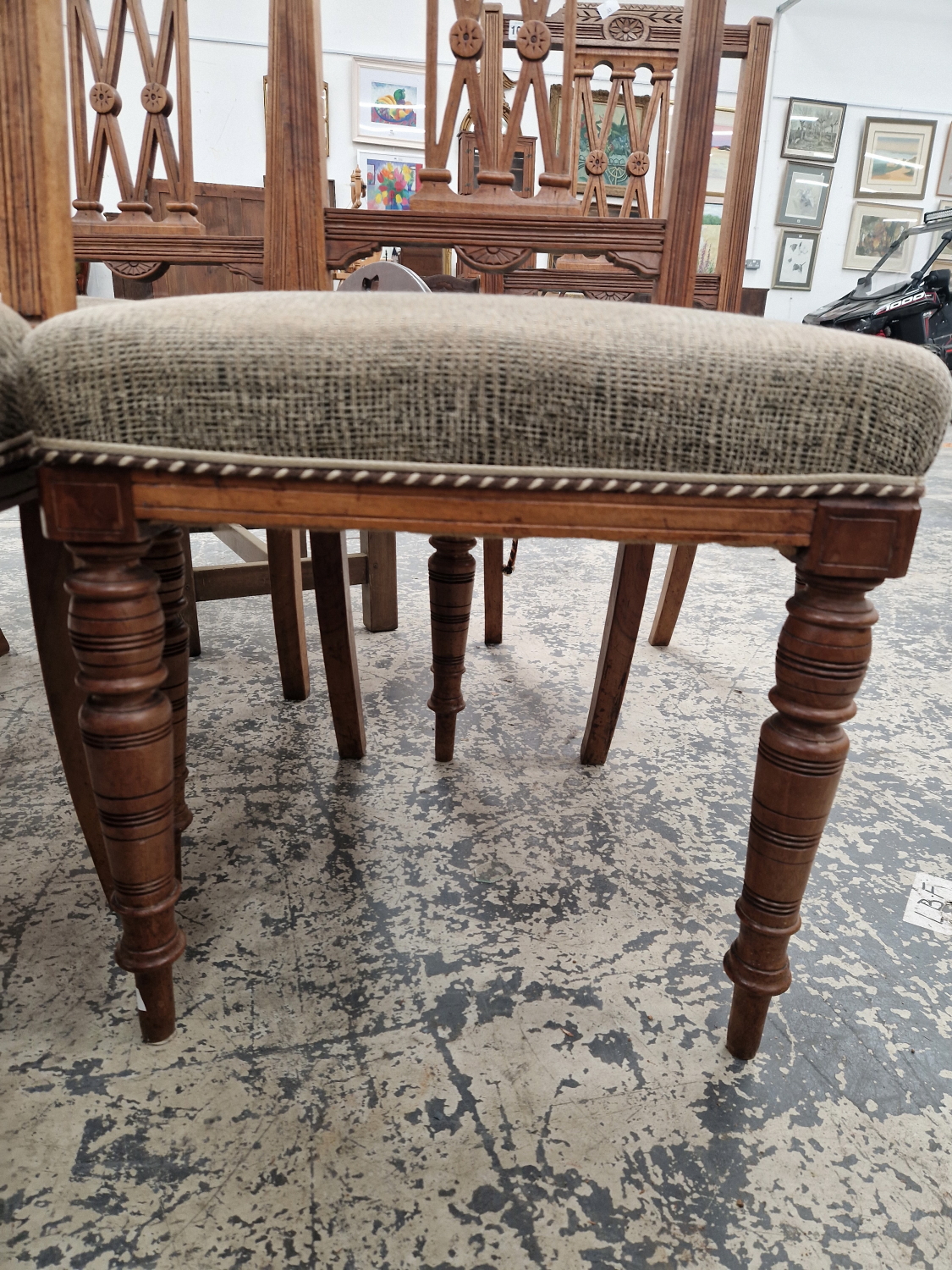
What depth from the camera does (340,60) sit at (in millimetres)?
5906

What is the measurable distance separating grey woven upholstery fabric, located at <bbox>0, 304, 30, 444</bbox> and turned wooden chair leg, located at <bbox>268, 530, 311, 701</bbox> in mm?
579

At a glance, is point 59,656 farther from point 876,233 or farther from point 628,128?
point 876,233

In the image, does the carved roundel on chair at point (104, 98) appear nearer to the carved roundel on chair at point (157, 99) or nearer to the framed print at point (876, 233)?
the carved roundel on chair at point (157, 99)

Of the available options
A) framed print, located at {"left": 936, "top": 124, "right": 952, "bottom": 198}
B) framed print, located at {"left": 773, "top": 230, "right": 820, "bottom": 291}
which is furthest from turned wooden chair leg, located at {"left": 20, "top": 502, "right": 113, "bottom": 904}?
framed print, located at {"left": 936, "top": 124, "right": 952, "bottom": 198}

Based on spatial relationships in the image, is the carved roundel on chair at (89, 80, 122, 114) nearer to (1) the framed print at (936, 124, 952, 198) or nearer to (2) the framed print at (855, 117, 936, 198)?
(2) the framed print at (855, 117, 936, 198)

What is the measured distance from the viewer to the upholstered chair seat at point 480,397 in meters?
0.46

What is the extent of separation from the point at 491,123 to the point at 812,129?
25.7 ft

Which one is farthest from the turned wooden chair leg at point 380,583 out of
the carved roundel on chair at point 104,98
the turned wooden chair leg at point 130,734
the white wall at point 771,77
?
the white wall at point 771,77

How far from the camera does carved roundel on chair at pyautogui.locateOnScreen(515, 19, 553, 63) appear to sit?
782 mm

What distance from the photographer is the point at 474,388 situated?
46 centimetres

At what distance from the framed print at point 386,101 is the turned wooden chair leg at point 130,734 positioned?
6.60 m

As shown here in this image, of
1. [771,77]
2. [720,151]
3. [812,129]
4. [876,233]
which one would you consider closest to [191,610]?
[720,151]

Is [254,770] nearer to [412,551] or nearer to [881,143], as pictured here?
[412,551]

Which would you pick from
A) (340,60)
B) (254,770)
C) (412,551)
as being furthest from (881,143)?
(254,770)
